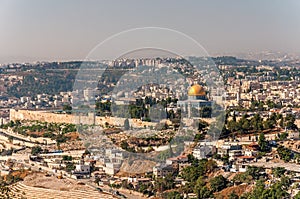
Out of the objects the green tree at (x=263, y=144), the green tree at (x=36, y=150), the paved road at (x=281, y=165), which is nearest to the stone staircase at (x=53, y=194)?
the paved road at (x=281, y=165)

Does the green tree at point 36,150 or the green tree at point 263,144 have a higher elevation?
the green tree at point 263,144

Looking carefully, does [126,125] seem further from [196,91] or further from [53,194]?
[53,194]

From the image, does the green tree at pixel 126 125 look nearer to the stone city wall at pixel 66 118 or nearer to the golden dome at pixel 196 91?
the stone city wall at pixel 66 118

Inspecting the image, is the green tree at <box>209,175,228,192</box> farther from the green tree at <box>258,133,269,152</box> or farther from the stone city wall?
the green tree at <box>258,133,269,152</box>

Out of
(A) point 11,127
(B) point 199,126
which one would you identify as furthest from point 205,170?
(A) point 11,127

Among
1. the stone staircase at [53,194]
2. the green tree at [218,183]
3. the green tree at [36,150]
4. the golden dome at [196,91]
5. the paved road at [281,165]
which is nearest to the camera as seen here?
the stone staircase at [53,194]

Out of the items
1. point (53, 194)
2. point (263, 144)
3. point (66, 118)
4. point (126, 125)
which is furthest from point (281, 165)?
point (66, 118)

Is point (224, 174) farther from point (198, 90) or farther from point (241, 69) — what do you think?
point (241, 69)

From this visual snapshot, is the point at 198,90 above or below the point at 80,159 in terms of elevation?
above
